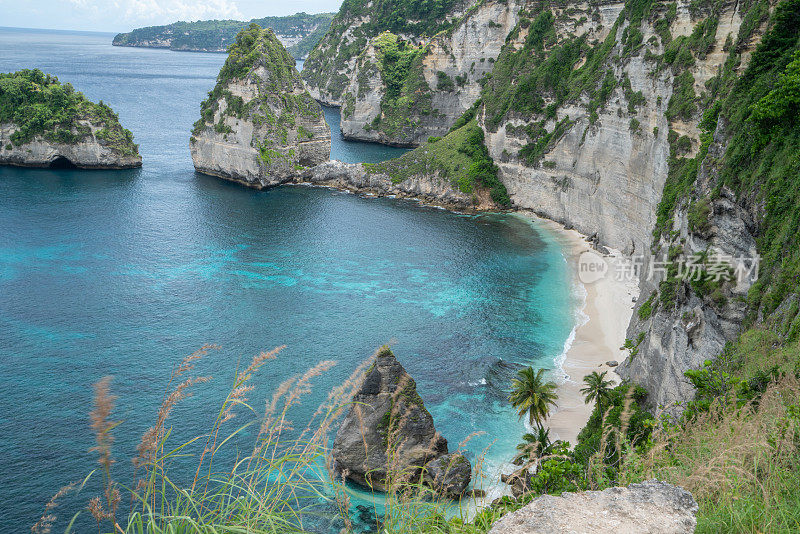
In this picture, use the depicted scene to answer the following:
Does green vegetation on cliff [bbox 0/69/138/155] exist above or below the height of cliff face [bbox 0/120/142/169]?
above

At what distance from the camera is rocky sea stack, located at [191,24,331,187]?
83.1m

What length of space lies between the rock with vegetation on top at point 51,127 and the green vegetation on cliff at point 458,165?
38.9 metres

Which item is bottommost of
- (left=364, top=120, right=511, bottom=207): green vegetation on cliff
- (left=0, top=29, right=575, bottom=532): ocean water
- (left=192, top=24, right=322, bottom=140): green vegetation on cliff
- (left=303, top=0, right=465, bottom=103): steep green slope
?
(left=0, top=29, right=575, bottom=532): ocean water

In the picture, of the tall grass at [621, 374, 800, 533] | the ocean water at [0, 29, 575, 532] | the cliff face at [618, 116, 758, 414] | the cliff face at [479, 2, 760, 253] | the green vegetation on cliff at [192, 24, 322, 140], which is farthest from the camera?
the green vegetation on cliff at [192, 24, 322, 140]

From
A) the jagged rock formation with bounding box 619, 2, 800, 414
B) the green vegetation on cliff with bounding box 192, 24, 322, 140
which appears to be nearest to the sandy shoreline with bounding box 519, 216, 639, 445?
the jagged rock formation with bounding box 619, 2, 800, 414

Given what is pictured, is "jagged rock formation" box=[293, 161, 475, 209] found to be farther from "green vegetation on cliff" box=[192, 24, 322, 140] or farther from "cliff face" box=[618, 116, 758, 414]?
"cliff face" box=[618, 116, 758, 414]

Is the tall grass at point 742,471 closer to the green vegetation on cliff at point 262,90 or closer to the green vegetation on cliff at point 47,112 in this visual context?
the green vegetation on cliff at point 262,90

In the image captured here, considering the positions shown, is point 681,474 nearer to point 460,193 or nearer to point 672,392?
point 672,392

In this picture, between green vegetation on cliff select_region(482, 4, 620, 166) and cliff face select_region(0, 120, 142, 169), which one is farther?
cliff face select_region(0, 120, 142, 169)

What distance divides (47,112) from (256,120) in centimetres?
2997

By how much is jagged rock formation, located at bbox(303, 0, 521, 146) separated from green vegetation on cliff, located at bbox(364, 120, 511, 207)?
67.1 feet

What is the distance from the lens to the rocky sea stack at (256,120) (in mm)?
83062

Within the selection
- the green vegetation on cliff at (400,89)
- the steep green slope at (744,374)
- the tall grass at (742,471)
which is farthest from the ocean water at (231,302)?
the green vegetation on cliff at (400,89)

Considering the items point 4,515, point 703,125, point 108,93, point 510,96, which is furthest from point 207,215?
point 108,93
